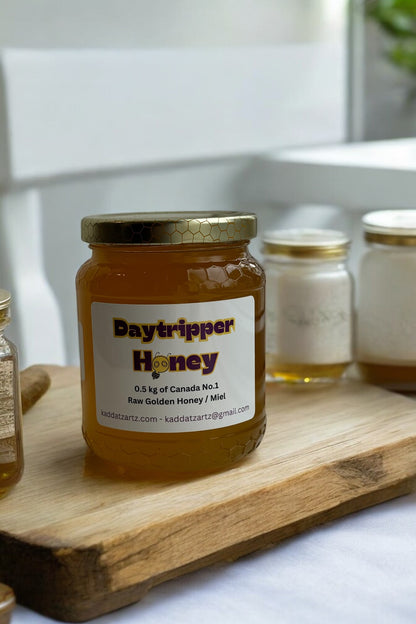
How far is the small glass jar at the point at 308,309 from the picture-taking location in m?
0.77

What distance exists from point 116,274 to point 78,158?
491 mm

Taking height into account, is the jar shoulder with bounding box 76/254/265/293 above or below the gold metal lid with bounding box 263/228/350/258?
above

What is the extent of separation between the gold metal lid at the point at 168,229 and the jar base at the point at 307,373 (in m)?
0.23

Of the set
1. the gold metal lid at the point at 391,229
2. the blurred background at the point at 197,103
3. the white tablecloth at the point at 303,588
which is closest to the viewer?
the white tablecloth at the point at 303,588

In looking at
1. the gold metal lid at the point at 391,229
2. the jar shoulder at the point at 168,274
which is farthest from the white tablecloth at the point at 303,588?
the gold metal lid at the point at 391,229

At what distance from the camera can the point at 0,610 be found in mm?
447

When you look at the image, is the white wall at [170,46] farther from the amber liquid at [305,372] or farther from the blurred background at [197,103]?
the amber liquid at [305,372]

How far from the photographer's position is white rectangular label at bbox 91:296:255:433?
1.80 ft

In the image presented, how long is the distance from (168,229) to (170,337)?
0.06 meters

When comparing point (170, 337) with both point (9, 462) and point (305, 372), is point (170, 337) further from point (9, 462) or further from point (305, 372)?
point (305, 372)

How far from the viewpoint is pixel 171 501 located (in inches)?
21.0

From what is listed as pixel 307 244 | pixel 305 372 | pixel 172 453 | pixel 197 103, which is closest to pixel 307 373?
pixel 305 372

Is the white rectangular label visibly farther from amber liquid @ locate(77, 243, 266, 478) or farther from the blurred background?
the blurred background

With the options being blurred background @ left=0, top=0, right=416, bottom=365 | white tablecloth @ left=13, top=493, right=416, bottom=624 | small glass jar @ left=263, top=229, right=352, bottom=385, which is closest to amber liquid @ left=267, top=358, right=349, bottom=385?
small glass jar @ left=263, top=229, right=352, bottom=385
